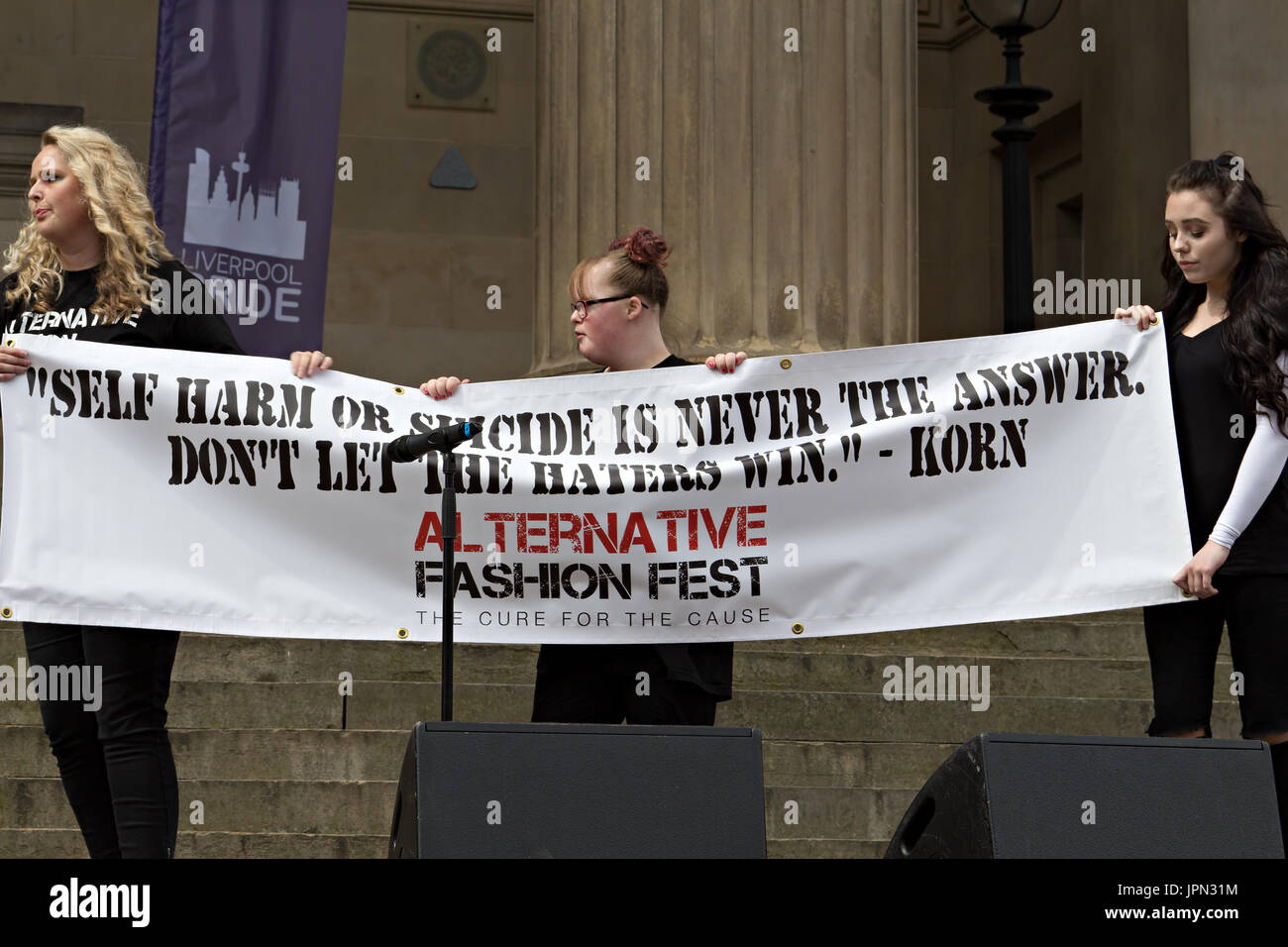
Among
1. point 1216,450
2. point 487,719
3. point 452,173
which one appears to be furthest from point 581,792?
point 452,173

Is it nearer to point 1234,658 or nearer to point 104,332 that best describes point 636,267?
point 104,332

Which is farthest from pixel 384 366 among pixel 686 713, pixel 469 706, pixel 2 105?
pixel 686 713

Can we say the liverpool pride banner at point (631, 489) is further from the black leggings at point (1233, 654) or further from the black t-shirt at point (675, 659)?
the black leggings at point (1233, 654)

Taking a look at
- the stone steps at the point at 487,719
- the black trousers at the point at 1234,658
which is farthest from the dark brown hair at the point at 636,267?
the stone steps at the point at 487,719

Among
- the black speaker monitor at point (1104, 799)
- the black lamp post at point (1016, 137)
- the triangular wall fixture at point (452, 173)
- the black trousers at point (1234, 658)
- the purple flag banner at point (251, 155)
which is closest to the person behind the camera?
the black speaker monitor at point (1104, 799)

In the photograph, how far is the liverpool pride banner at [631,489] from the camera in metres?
5.23

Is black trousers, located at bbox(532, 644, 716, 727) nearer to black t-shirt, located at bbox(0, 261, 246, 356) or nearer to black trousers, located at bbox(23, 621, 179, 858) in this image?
black trousers, located at bbox(23, 621, 179, 858)

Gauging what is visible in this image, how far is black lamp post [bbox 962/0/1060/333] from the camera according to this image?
944 centimetres

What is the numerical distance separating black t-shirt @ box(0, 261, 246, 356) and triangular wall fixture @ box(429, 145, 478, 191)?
28.2 feet

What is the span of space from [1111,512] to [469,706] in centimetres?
254

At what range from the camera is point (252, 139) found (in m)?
8.43

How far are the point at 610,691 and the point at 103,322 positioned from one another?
168cm

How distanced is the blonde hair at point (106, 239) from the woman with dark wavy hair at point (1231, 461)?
2711 millimetres

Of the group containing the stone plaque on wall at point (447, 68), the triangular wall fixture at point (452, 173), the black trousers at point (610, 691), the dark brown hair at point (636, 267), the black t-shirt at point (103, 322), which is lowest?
the black trousers at point (610, 691)
